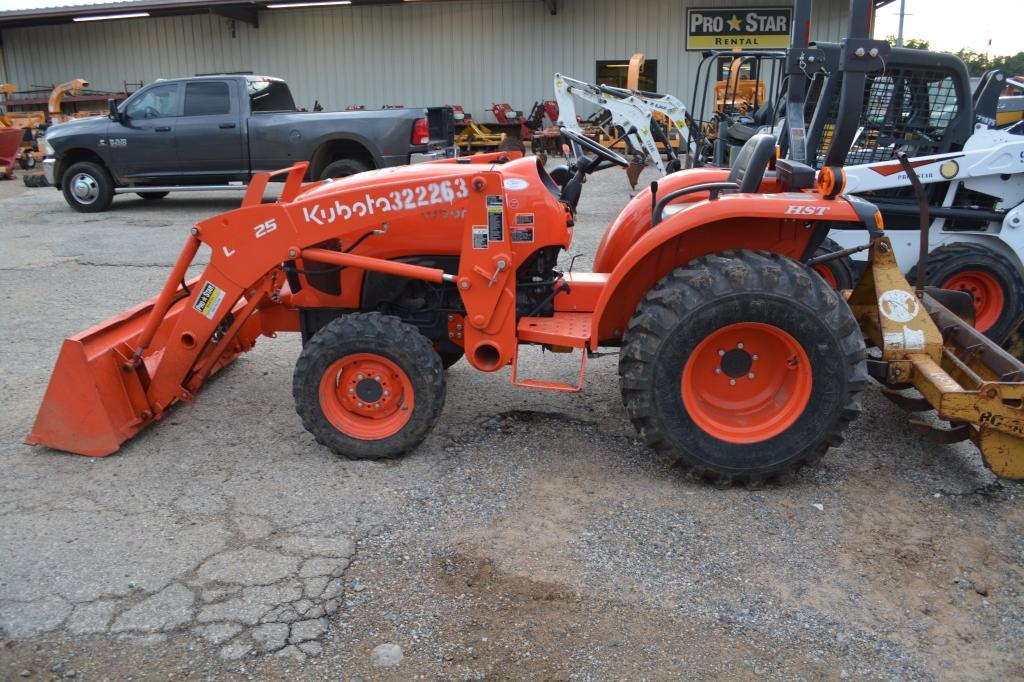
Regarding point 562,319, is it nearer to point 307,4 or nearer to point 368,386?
point 368,386

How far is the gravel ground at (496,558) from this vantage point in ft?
9.53

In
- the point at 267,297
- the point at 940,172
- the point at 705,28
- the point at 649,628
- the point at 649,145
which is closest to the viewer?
the point at 649,628

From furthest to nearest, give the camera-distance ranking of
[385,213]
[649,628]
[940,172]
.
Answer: [940,172]
[385,213]
[649,628]

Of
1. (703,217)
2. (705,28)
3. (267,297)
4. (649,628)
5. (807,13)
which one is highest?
(705,28)

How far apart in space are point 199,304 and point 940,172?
206 inches

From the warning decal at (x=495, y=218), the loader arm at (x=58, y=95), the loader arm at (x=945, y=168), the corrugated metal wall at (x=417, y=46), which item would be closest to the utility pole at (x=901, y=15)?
the corrugated metal wall at (x=417, y=46)

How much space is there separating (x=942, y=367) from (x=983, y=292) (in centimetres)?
269

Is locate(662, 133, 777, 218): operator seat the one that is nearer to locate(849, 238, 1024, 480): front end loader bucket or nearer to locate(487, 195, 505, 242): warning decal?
locate(849, 238, 1024, 480): front end loader bucket

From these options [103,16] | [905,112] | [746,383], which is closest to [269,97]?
[905,112]

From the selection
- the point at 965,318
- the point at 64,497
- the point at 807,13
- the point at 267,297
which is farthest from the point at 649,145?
the point at 64,497

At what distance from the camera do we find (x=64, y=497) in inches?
155

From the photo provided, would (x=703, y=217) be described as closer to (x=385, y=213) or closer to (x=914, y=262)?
(x=385, y=213)

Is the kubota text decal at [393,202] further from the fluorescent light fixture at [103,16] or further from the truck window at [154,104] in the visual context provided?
the fluorescent light fixture at [103,16]

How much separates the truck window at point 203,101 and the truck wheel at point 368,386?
9659 millimetres
